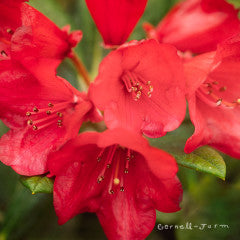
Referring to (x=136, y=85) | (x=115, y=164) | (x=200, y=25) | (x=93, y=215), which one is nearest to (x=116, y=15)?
(x=136, y=85)

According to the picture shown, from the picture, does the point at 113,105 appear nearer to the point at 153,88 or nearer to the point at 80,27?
the point at 153,88

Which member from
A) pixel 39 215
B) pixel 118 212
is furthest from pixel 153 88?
pixel 39 215

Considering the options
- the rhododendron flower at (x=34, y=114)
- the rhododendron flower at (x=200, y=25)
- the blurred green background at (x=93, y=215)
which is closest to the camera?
the rhododendron flower at (x=34, y=114)

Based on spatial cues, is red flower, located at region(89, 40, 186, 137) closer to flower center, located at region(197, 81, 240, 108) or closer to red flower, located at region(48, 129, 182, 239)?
red flower, located at region(48, 129, 182, 239)

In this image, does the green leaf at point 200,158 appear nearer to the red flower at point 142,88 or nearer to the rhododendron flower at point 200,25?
the red flower at point 142,88

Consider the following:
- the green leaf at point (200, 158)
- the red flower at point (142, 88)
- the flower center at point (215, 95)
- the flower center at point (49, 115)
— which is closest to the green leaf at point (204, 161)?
the green leaf at point (200, 158)

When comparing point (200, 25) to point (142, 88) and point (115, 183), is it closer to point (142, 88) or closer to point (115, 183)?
point (142, 88)
